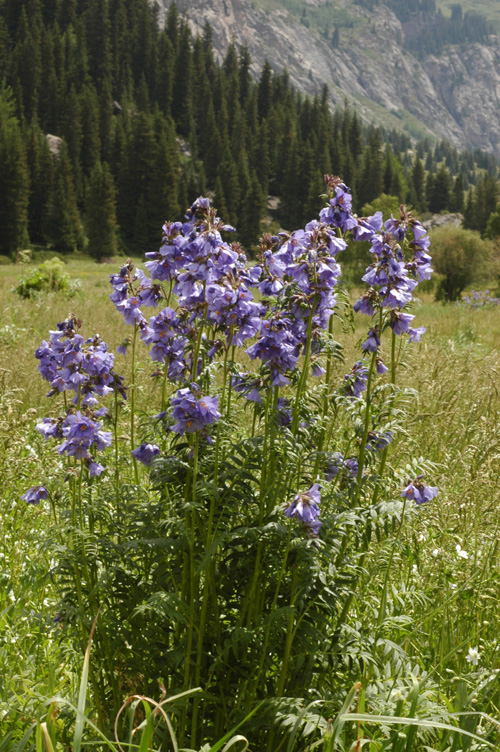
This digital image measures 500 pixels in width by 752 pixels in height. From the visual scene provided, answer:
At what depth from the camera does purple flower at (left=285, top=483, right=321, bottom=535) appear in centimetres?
209

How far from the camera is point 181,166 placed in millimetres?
69500

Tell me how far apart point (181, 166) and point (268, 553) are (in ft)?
235

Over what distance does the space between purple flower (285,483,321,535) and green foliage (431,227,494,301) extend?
2592 centimetres

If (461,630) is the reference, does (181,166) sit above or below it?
above

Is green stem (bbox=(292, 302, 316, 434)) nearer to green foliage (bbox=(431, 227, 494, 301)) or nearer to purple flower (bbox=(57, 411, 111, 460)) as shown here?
purple flower (bbox=(57, 411, 111, 460))

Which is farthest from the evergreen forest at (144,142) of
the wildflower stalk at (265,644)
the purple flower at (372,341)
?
the wildflower stalk at (265,644)

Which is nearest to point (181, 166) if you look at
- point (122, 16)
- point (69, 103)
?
point (69, 103)

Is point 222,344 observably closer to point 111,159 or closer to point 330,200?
point 330,200

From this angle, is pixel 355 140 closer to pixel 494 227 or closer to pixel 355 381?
pixel 494 227

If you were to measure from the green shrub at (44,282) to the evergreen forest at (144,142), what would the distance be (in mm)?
38506

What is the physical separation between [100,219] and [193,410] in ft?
172

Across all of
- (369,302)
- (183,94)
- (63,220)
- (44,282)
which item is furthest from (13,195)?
(369,302)

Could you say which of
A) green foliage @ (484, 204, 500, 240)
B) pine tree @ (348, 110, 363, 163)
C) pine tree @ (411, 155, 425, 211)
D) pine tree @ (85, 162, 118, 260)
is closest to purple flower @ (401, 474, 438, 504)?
pine tree @ (85, 162, 118, 260)

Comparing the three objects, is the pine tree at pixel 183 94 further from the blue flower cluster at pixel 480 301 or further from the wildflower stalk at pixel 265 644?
the wildflower stalk at pixel 265 644
